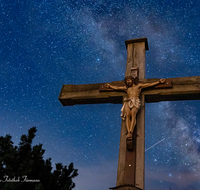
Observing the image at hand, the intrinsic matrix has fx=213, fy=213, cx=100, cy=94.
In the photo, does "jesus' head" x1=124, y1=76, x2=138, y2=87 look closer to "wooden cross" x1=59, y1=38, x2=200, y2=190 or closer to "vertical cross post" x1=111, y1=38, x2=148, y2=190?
"wooden cross" x1=59, y1=38, x2=200, y2=190

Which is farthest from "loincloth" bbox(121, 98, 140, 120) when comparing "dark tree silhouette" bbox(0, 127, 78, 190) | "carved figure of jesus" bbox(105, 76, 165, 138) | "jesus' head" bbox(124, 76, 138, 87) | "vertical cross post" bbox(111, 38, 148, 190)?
"dark tree silhouette" bbox(0, 127, 78, 190)

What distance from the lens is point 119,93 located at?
18.5ft

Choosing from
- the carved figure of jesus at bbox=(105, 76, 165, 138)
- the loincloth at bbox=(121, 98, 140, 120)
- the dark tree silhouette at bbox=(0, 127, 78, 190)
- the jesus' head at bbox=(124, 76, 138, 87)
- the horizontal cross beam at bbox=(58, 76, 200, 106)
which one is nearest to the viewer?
the dark tree silhouette at bbox=(0, 127, 78, 190)

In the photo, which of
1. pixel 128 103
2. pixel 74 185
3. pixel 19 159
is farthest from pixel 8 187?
pixel 128 103

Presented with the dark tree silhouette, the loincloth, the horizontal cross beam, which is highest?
the horizontal cross beam

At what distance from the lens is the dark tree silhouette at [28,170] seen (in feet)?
13.3

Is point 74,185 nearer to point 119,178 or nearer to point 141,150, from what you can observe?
point 119,178

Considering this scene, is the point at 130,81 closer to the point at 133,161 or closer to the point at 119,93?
the point at 119,93

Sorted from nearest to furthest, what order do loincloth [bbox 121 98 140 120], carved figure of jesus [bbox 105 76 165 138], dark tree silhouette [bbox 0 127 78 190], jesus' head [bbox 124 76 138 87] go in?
dark tree silhouette [bbox 0 127 78 190]
carved figure of jesus [bbox 105 76 165 138]
loincloth [bbox 121 98 140 120]
jesus' head [bbox 124 76 138 87]

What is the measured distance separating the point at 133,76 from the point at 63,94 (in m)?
2.04

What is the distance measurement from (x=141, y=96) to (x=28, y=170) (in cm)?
309

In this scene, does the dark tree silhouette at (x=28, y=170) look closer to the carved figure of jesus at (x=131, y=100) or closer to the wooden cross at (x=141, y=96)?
the wooden cross at (x=141, y=96)

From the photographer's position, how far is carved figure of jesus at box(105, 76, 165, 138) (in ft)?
15.6

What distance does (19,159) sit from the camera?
443 centimetres
